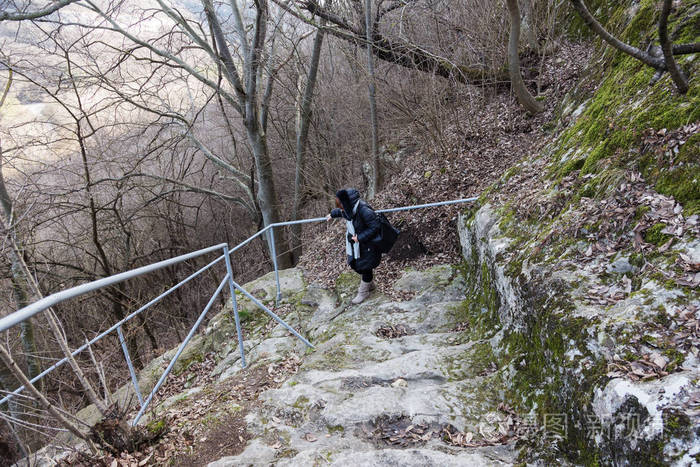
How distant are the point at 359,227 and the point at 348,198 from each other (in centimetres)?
43

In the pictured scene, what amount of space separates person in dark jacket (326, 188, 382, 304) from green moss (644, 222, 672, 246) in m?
3.11

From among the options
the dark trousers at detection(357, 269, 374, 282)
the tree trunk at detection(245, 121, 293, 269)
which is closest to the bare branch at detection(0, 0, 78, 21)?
the tree trunk at detection(245, 121, 293, 269)

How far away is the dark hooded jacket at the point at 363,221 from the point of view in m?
5.05

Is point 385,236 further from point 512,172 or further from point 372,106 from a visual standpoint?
point 372,106

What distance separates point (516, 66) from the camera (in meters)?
5.80

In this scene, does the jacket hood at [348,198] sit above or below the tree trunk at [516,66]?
below

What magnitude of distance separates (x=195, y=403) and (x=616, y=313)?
323 cm

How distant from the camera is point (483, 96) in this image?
23.5ft

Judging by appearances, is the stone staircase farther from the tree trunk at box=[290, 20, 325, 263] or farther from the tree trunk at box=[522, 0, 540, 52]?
the tree trunk at box=[290, 20, 325, 263]

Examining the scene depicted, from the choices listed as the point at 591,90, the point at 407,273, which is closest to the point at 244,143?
the point at 407,273

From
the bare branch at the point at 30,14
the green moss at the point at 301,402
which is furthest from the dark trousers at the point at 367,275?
the bare branch at the point at 30,14

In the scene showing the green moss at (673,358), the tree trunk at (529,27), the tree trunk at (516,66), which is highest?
the tree trunk at (529,27)

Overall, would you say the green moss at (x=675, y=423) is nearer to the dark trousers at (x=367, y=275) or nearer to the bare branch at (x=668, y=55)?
the bare branch at (x=668, y=55)

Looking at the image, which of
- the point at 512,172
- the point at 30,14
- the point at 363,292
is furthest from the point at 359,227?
the point at 30,14
